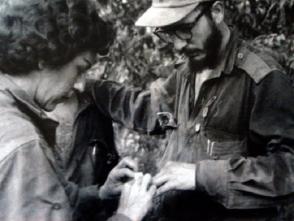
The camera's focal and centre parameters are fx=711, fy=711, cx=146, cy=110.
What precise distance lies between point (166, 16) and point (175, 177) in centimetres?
76

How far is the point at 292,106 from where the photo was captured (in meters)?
3.31

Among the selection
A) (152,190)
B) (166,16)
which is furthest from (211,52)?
(152,190)

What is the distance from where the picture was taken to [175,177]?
3344mm

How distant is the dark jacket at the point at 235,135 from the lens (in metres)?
3.27

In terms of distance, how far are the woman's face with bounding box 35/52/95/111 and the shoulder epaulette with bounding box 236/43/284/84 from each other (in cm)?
77

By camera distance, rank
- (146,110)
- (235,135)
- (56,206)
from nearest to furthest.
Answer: (56,206)
(235,135)
(146,110)

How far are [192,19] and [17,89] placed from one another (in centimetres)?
91

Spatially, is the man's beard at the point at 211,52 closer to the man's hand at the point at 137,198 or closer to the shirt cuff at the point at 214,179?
the shirt cuff at the point at 214,179

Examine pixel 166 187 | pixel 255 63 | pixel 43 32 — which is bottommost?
→ pixel 166 187

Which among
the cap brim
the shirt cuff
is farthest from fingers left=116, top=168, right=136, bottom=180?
the cap brim

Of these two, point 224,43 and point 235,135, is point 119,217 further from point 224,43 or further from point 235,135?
point 224,43

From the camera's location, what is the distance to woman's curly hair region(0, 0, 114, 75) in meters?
3.50

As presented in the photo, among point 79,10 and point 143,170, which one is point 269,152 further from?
point 79,10

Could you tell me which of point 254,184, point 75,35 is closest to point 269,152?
point 254,184
